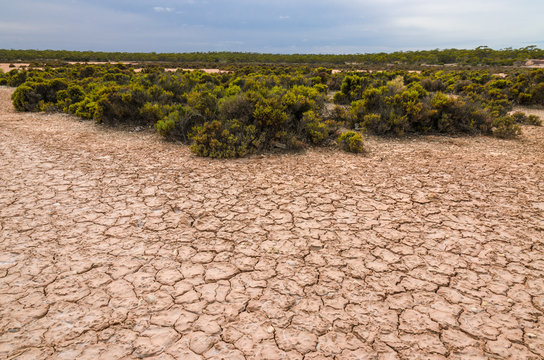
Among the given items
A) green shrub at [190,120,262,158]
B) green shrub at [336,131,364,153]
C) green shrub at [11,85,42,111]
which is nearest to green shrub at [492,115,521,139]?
green shrub at [336,131,364,153]

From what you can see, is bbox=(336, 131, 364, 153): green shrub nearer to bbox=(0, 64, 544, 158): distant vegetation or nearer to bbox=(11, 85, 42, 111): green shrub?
bbox=(0, 64, 544, 158): distant vegetation

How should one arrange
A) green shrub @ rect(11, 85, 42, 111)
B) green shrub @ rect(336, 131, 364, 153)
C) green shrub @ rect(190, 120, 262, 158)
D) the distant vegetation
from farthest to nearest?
green shrub @ rect(11, 85, 42, 111) → the distant vegetation → green shrub @ rect(336, 131, 364, 153) → green shrub @ rect(190, 120, 262, 158)

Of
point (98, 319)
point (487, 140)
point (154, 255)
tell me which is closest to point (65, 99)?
point (154, 255)

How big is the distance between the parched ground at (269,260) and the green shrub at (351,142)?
931 mm

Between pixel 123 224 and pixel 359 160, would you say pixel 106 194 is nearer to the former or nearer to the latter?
pixel 123 224

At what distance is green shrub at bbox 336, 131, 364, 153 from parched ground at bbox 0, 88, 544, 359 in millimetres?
931

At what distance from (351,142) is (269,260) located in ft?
14.9

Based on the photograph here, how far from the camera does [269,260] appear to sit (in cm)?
352

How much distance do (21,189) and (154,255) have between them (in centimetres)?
318

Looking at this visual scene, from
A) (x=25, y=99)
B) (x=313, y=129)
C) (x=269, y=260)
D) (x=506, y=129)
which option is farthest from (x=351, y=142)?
(x=25, y=99)

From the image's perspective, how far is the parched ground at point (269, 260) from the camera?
2543 millimetres

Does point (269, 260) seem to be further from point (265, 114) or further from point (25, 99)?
point (25, 99)

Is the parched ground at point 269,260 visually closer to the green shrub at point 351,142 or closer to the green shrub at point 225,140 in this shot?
the green shrub at point 225,140

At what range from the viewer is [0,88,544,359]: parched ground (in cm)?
254
